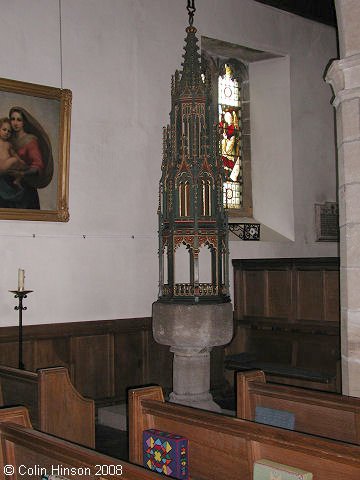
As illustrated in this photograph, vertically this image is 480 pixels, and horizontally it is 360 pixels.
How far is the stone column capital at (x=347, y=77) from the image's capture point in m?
4.69

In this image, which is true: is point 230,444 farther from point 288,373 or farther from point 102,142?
point 102,142

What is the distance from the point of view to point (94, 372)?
23.4ft

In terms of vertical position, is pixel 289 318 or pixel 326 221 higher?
pixel 326 221

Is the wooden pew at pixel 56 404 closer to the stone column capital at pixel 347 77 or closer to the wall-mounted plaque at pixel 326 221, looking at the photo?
the stone column capital at pixel 347 77

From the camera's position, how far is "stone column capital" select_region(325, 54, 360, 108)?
4.69 m

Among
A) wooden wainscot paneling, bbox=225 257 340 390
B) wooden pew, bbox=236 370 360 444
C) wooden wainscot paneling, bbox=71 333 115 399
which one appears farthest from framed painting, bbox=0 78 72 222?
wooden pew, bbox=236 370 360 444

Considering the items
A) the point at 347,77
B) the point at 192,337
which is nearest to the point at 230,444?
the point at 347,77

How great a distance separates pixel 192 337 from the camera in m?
6.24

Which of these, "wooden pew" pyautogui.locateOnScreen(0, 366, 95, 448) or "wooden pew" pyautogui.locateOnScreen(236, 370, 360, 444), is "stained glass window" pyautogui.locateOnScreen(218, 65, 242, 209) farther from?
"wooden pew" pyautogui.locateOnScreen(236, 370, 360, 444)

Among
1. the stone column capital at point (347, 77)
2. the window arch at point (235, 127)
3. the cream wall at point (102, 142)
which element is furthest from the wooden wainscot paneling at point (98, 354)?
the stone column capital at point (347, 77)

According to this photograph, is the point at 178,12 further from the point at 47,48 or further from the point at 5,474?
the point at 5,474

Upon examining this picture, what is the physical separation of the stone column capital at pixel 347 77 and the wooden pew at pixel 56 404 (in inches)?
112

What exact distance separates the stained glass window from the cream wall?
80 centimetres

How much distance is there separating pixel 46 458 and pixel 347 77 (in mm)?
3379
